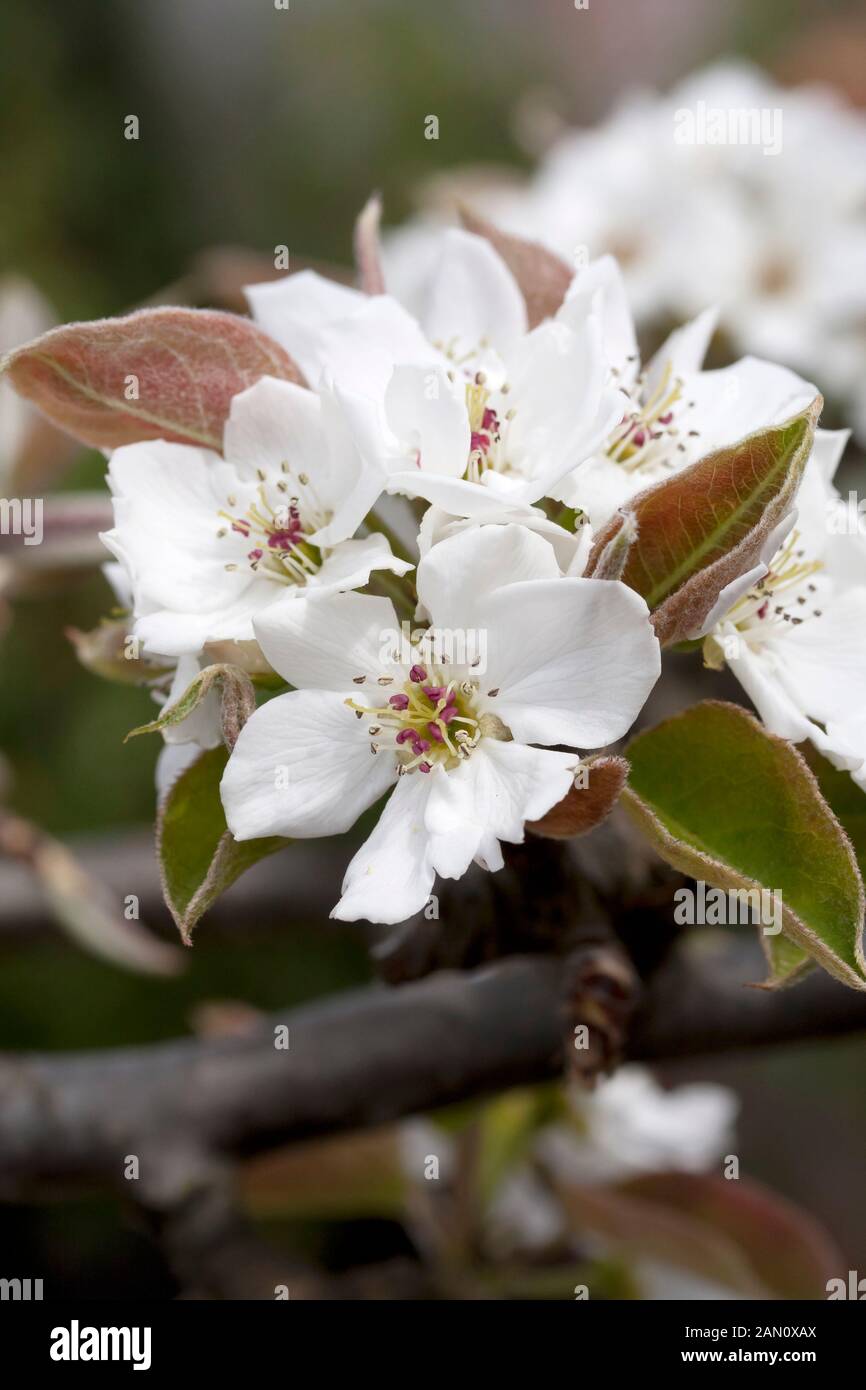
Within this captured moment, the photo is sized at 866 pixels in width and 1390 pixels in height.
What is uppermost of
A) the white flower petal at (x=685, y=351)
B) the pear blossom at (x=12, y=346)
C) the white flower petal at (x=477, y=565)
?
the pear blossom at (x=12, y=346)

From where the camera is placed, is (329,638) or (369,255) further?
(369,255)

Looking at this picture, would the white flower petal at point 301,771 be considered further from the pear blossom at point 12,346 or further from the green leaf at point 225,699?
the pear blossom at point 12,346

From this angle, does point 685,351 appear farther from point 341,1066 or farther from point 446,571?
point 341,1066

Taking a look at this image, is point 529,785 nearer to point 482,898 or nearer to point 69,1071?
point 482,898

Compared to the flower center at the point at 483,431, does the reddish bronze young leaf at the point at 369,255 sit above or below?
above

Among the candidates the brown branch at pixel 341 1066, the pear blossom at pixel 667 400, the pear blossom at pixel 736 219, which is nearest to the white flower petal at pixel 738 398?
the pear blossom at pixel 667 400

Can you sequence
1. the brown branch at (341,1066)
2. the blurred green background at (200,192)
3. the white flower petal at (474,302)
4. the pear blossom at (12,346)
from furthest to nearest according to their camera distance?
the blurred green background at (200,192)
the pear blossom at (12,346)
the brown branch at (341,1066)
the white flower petal at (474,302)

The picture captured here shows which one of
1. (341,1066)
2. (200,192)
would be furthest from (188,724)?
(200,192)
